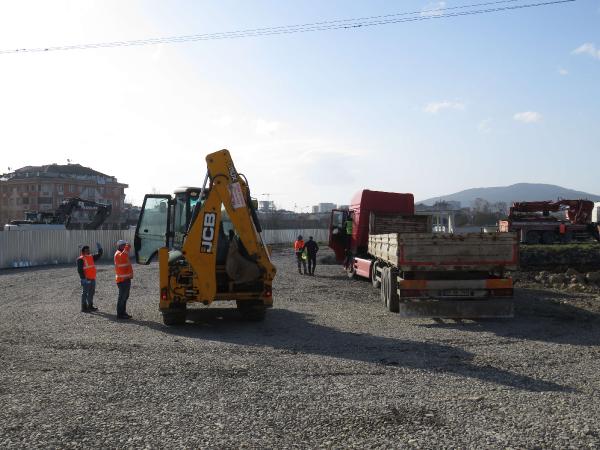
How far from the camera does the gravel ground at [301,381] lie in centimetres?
550

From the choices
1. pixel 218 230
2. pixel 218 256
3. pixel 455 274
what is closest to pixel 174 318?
pixel 218 256

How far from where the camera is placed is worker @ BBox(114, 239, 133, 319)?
41.7 feet

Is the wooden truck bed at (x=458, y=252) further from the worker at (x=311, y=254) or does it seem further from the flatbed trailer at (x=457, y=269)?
the worker at (x=311, y=254)

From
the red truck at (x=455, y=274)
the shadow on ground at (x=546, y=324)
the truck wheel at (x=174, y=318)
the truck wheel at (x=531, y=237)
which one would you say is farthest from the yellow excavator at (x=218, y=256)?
the truck wheel at (x=531, y=237)

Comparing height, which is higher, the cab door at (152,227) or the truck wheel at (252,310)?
the cab door at (152,227)

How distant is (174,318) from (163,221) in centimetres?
230

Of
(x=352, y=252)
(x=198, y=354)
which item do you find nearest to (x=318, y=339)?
(x=198, y=354)

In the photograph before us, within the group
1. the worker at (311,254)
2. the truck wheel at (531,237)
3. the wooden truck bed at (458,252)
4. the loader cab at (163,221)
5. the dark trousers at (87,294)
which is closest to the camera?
→ the wooden truck bed at (458,252)

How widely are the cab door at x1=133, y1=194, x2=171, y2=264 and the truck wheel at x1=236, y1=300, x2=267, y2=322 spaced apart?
2158 millimetres

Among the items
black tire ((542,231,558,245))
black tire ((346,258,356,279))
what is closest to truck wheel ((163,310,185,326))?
black tire ((346,258,356,279))

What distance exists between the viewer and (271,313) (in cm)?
1359

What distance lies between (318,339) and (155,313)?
476 centimetres

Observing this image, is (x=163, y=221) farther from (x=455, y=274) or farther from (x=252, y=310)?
(x=455, y=274)

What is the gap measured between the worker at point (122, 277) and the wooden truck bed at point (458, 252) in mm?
5665
